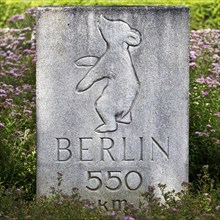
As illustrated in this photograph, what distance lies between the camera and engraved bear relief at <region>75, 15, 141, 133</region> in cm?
500

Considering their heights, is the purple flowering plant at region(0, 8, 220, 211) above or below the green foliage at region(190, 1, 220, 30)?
below

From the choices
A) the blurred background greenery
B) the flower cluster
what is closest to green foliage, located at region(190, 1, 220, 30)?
the blurred background greenery

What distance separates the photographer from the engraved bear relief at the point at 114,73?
500 cm

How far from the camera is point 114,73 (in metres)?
5.04

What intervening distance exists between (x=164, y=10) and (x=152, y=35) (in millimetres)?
168

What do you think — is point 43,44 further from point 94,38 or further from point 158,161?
point 158,161

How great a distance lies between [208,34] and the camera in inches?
339

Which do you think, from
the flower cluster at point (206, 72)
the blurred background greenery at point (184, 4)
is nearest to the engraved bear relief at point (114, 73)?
the flower cluster at point (206, 72)

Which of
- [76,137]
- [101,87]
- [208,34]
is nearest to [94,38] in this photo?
[101,87]

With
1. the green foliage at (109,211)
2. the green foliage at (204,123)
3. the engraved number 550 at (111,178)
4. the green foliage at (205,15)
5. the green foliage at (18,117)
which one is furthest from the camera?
the green foliage at (205,15)

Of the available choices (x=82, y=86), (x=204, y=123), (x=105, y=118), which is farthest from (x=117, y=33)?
(x=204, y=123)

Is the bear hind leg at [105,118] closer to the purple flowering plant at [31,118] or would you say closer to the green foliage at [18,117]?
the purple flowering plant at [31,118]

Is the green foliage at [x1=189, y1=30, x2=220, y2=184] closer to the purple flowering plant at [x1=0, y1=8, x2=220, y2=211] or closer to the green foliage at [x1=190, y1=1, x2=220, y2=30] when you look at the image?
the purple flowering plant at [x1=0, y1=8, x2=220, y2=211]

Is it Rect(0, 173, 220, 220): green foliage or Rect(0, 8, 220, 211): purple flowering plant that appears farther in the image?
Rect(0, 8, 220, 211): purple flowering plant
